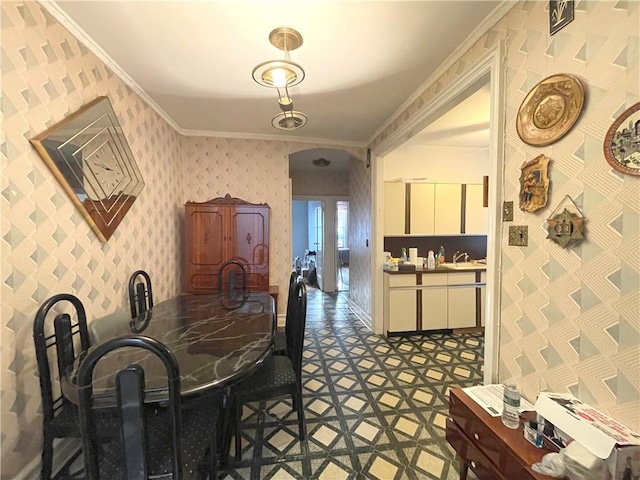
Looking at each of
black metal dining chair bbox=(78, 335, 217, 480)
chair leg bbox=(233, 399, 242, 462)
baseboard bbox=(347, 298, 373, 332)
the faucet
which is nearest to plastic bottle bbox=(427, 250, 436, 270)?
the faucet

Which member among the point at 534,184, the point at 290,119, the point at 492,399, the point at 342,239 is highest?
the point at 290,119

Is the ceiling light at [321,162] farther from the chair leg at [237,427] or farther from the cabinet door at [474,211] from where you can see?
the chair leg at [237,427]

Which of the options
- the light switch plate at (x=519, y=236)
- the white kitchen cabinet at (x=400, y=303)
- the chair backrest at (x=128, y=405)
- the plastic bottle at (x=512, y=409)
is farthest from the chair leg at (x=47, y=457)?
the white kitchen cabinet at (x=400, y=303)

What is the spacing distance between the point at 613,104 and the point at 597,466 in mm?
1276

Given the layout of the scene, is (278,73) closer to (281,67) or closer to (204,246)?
(281,67)

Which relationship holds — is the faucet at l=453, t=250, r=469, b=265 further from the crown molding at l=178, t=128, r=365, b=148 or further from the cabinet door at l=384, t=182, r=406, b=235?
the crown molding at l=178, t=128, r=365, b=148

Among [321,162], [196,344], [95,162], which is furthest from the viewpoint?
[321,162]

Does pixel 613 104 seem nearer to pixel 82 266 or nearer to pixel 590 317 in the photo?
pixel 590 317

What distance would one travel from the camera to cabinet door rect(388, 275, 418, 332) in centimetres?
360

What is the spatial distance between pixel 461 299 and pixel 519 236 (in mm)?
2507

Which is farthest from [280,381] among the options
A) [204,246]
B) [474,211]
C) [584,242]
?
[474,211]

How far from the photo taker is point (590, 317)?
1138 millimetres

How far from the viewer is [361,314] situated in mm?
4344

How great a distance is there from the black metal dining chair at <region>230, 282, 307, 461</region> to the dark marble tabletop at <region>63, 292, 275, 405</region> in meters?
0.22
